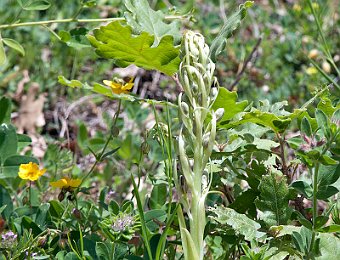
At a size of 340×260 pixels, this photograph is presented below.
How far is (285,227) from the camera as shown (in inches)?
72.2

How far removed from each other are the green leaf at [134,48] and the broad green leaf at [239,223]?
0.42 metres

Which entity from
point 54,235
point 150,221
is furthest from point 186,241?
point 54,235

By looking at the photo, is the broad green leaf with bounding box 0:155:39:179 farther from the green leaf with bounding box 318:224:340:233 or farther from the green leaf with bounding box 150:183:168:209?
the green leaf with bounding box 318:224:340:233

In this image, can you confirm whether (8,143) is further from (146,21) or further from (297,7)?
(297,7)

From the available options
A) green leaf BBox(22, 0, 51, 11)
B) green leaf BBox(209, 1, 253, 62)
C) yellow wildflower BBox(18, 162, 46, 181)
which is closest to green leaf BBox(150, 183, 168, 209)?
yellow wildflower BBox(18, 162, 46, 181)

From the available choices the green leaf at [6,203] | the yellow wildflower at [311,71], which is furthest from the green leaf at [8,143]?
the yellow wildflower at [311,71]

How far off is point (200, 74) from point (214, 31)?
3.32 m

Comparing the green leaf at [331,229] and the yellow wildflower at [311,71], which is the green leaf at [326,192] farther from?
the yellow wildflower at [311,71]

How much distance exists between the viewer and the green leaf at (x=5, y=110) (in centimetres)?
258

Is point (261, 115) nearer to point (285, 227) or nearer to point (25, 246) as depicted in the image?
point (285, 227)

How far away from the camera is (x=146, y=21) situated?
6.82 feet

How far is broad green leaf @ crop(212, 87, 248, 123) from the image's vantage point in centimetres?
185

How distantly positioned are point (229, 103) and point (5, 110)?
41.3 inches

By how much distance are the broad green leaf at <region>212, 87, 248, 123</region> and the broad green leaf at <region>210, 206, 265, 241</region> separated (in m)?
0.27
